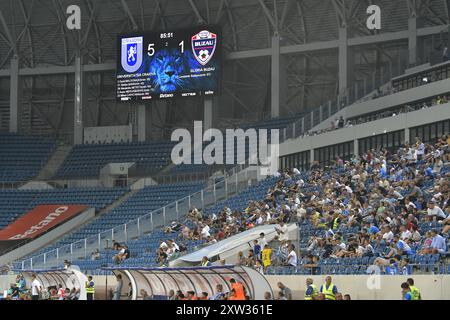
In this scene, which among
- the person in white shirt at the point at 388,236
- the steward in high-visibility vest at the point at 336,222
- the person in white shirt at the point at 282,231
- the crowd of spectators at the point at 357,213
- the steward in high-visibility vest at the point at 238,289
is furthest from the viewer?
the person in white shirt at the point at 282,231

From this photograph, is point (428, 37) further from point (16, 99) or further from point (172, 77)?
point (16, 99)

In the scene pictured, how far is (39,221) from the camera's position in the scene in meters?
54.8

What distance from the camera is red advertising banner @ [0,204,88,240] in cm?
5312

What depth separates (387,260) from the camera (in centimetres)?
2539

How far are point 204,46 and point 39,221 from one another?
536 inches

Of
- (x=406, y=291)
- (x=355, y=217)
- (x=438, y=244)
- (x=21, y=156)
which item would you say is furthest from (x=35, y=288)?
(x=21, y=156)

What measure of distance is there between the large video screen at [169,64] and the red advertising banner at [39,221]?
8.00 m

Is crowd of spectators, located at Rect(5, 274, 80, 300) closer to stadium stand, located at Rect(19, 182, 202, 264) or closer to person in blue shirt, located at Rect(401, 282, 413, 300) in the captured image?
person in blue shirt, located at Rect(401, 282, 413, 300)

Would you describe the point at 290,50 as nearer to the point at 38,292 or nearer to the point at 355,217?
the point at 355,217

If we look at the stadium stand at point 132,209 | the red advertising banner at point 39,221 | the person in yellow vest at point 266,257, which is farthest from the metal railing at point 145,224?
the person in yellow vest at point 266,257

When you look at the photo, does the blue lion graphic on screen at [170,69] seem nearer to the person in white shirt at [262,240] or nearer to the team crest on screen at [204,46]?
the team crest on screen at [204,46]

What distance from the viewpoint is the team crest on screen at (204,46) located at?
57062 mm

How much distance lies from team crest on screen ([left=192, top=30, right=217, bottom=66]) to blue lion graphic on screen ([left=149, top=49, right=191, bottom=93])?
0.82 metres
